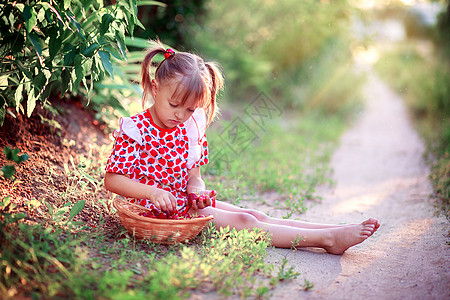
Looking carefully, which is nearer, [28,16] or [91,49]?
[28,16]

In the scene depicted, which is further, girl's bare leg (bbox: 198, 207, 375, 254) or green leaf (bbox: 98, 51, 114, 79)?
girl's bare leg (bbox: 198, 207, 375, 254)

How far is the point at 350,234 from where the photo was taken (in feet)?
7.32

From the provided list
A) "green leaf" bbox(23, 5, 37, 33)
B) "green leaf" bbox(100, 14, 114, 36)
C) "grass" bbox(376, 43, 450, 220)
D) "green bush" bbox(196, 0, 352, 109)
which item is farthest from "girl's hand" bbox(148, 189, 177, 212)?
"green bush" bbox(196, 0, 352, 109)

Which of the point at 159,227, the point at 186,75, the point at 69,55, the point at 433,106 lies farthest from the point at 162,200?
the point at 433,106

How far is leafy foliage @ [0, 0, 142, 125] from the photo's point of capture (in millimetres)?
2020

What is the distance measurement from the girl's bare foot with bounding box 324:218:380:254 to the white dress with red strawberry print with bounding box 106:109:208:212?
83cm

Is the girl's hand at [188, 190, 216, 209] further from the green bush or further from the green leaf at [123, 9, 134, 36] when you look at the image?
the green bush

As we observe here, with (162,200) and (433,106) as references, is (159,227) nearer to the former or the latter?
(162,200)

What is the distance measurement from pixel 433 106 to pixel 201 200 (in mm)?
5576

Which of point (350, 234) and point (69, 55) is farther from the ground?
point (69, 55)

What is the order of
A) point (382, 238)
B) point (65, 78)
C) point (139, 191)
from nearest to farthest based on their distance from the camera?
point (139, 191), point (65, 78), point (382, 238)

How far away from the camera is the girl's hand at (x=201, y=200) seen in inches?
81.5

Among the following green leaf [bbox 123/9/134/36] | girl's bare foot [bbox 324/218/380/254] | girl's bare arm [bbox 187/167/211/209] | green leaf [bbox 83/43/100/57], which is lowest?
girl's bare foot [bbox 324/218/380/254]

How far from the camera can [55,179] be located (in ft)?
8.30
